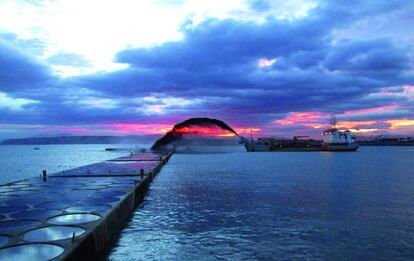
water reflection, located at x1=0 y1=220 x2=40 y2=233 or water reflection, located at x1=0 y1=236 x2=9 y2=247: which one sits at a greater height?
water reflection, located at x1=0 y1=220 x2=40 y2=233

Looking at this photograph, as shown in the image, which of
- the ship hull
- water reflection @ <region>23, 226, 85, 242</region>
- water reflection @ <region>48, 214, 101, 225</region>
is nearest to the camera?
water reflection @ <region>23, 226, 85, 242</region>

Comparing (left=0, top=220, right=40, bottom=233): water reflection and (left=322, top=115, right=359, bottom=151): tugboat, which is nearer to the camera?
(left=0, top=220, right=40, bottom=233): water reflection

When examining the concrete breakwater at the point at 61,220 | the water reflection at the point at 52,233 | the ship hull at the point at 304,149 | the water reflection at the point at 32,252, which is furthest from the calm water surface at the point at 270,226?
the ship hull at the point at 304,149

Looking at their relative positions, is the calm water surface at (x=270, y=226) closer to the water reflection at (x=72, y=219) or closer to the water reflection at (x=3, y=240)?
the water reflection at (x=72, y=219)

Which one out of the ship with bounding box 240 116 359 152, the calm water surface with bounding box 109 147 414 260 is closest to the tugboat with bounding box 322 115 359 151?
the ship with bounding box 240 116 359 152

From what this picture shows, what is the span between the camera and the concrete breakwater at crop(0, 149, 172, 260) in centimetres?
1002

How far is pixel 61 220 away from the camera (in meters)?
13.6

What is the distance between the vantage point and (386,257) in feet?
38.9

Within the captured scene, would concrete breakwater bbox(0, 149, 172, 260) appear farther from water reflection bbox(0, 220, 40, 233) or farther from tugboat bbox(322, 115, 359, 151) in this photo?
tugboat bbox(322, 115, 359, 151)

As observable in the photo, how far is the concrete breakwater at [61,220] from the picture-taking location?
10016mm

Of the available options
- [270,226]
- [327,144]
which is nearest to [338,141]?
[327,144]

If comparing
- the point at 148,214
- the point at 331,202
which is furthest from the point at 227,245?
the point at 331,202

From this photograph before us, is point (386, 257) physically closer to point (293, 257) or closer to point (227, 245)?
A: point (293, 257)

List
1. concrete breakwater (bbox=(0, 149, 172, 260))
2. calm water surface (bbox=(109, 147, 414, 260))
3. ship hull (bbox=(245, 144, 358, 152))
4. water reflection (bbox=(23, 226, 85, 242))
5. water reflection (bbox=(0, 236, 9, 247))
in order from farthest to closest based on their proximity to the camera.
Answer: ship hull (bbox=(245, 144, 358, 152)), calm water surface (bbox=(109, 147, 414, 260)), water reflection (bbox=(23, 226, 85, 242)), water reflection (bbox=(0, 236, 9, 247)), concrete breakwater (bbox=(0, 149, 172, 260))
